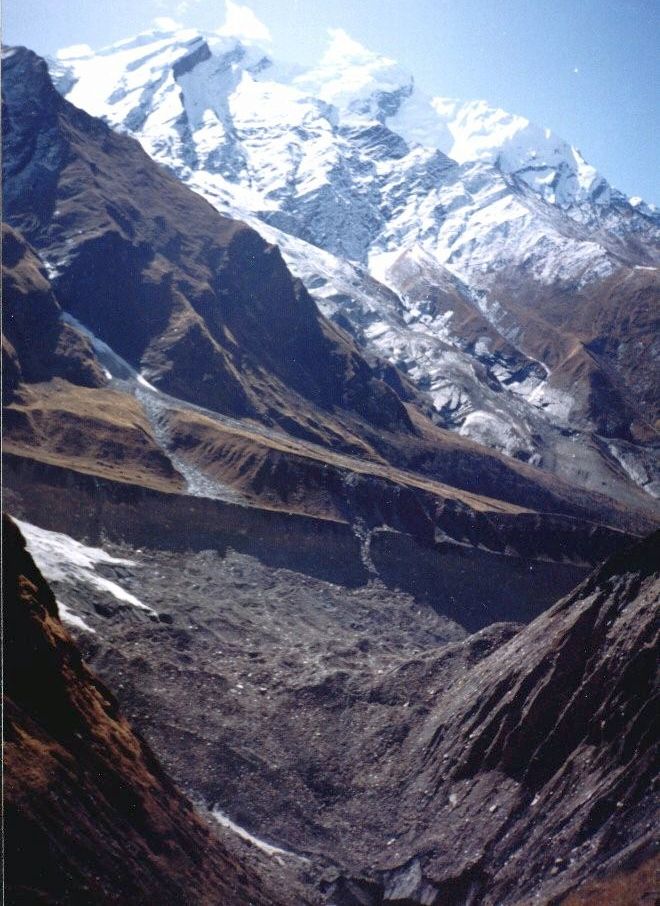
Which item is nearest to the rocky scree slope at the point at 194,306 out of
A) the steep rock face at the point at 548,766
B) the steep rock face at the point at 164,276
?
the steep rock face at the point at 164,276

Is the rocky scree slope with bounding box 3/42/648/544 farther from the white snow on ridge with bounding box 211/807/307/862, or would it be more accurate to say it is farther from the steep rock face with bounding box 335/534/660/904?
the white snow on ridge with bounding box 211/807/307/862

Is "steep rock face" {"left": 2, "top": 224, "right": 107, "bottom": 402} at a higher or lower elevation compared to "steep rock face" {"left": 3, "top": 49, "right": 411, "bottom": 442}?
lower

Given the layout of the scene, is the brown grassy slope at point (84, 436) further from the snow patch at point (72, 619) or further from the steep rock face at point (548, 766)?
the steep rock face at point (548, 766)

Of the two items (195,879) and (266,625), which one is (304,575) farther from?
(195,879)

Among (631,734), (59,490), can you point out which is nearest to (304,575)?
(59,490)

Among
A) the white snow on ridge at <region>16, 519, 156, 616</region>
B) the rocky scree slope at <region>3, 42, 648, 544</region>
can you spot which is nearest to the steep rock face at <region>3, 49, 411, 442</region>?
the rocky scree slope at <region>3, 42, 648, 544</region>

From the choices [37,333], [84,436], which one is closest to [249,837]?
[84,436]
